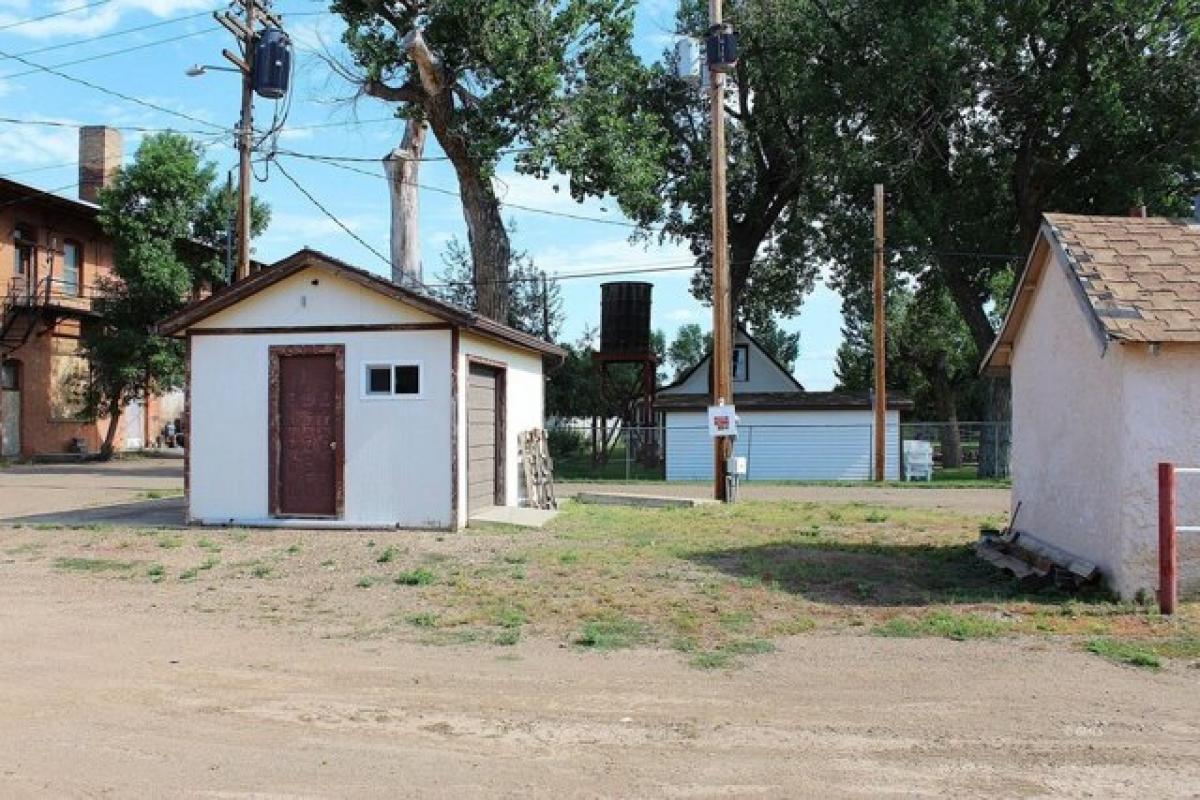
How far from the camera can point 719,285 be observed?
20.5m

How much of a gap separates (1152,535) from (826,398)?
2669 cm

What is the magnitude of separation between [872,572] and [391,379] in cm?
750

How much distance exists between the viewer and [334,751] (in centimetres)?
554

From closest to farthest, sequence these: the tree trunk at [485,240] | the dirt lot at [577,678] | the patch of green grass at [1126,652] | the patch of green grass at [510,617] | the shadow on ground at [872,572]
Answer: the dirt lot at [577,678], the patch of green grass at [1126,652], the patch of green grass at [510,617], the shadow on ground at [872,572], the tree trunk at [485,240]

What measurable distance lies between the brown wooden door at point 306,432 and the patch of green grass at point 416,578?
14.5 feet

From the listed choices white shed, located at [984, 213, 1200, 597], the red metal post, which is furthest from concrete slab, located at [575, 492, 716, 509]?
the red metal post

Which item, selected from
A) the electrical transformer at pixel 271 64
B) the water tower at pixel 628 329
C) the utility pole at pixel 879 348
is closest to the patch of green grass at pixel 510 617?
the electrical transformer at pixel 271 64

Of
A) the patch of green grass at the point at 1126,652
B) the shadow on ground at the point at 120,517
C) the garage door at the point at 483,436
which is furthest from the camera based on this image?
the shadow on ground at the point at 120,517

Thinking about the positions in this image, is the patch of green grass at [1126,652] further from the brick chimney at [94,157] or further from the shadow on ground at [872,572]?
the brick chimney at [94,157]

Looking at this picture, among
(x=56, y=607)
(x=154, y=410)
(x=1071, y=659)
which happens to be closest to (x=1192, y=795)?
(x=1071, y=659)

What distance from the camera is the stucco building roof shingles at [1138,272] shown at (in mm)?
9367

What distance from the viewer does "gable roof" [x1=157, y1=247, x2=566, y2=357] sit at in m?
14.7

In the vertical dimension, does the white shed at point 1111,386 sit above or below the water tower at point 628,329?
below

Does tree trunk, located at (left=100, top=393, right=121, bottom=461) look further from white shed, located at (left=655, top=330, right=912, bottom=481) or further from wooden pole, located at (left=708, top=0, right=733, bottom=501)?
wooden pole, located at (left=708, top=0, right=733, bottom=501)
